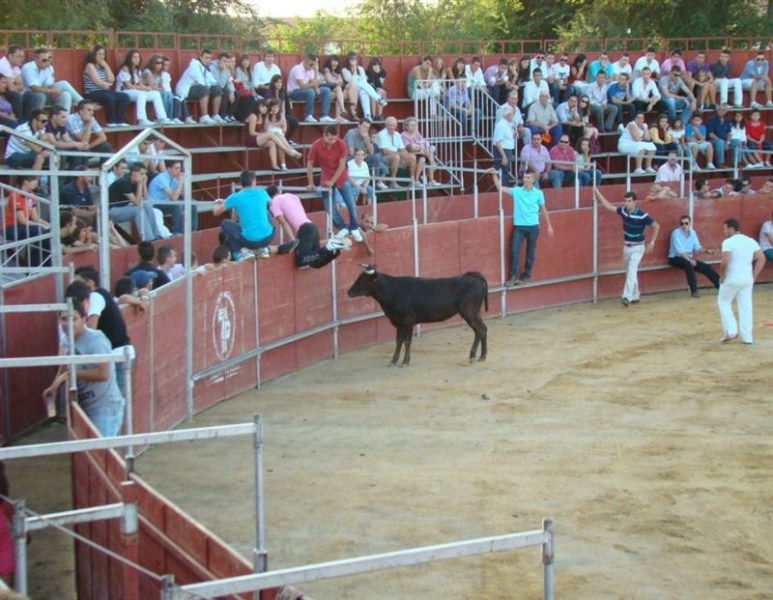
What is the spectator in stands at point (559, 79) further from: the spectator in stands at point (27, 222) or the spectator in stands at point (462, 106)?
the spectator in stands at point (27, 222)

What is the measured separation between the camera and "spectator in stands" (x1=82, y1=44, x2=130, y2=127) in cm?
1933

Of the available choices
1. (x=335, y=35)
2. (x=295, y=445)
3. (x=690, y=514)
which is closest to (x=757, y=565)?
(x=690, y=514)

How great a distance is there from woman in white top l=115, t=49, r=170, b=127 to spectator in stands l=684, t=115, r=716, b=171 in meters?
11.2

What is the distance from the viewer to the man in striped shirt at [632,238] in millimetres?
21234

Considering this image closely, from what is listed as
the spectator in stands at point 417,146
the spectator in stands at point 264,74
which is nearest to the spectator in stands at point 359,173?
the spectator in stands at point 417,146

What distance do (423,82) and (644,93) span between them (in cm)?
462

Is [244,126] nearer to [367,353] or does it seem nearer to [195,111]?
[195,111]

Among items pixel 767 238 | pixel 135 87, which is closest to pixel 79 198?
pixel 135 87

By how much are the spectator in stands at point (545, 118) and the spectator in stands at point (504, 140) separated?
0.71m

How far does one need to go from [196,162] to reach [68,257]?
8.84 metres

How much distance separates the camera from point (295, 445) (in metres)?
13.0

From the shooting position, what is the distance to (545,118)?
24.8 m

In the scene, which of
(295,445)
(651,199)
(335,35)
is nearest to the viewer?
(295,445)

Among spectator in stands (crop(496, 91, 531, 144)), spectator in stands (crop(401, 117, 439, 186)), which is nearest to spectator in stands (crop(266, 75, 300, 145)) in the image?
spectator in stands (crop(401, 117, 439, 186))
